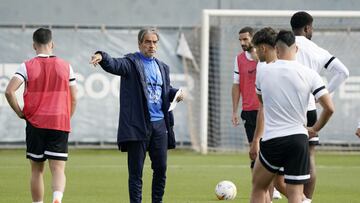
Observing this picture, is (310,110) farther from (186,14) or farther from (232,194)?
(186,14)

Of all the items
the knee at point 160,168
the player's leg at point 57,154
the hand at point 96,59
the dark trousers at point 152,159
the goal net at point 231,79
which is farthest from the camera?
the goal net at point 231,79

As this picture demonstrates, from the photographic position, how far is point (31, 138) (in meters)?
10.6

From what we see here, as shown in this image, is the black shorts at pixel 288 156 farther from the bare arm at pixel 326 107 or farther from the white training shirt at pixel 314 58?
the white training shirt at pixel 314 58

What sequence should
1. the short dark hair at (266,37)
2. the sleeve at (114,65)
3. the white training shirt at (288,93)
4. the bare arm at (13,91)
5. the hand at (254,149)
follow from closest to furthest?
1. the white training shirt at (288,93)
2. the short dark hair at (266,37)
3. the hand at (254,149)
4. the sleeve at (114,65)
5. the bare arm at (13,91)

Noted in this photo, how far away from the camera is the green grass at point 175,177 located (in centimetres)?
1299

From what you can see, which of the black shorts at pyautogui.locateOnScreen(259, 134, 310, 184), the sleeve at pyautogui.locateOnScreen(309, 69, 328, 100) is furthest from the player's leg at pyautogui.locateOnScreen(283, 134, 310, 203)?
the sleeve at pyautogui.locateOnScreen(309, 69, 328, 100)

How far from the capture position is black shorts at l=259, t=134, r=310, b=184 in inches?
337

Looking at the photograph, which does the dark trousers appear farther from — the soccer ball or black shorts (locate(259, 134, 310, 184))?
black shorts (locate(259, 134, 310, 184))

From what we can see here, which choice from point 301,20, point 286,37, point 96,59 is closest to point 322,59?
point 301,20

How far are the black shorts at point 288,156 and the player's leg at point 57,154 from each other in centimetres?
284

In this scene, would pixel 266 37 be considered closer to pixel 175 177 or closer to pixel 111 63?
pixel 111 63

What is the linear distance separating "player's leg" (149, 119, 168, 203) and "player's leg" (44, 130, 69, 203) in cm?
98

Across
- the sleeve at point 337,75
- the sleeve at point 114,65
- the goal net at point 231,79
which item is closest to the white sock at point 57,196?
the sleeve at point 114,65

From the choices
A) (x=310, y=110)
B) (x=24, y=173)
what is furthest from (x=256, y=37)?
(x=24, y=173)
